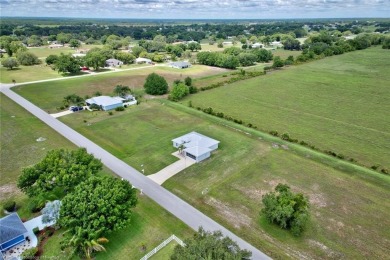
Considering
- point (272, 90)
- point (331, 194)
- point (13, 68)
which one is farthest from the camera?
point (13, 68)

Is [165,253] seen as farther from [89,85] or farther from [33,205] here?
[89,85]

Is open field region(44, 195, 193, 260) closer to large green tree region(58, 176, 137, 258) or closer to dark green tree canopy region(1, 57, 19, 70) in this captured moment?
large green tree region(58, 176, 137, 258)

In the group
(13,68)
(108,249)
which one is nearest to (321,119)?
(108,249)

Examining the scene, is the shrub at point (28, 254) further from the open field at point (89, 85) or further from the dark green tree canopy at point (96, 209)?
the open field at point (89, 85)

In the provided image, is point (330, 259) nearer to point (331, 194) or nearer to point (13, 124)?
point (331, 194)

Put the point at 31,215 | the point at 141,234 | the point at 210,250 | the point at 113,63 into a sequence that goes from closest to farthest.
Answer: the point at 210,250, the point at 141,234, the point at 31,215, the point at 113,63

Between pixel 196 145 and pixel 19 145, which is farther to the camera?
pixel 19 145

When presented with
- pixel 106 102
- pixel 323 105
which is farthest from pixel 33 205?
pixel 323 105
